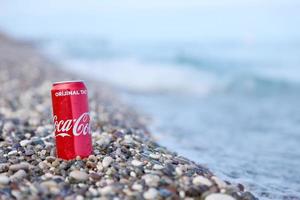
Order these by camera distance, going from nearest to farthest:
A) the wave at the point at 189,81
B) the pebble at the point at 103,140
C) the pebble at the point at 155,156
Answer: the pebble at the point at 155,156, the pebble at the point at 103,140, the wave at the point at 189,81

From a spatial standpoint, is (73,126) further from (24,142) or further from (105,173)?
(24,142)

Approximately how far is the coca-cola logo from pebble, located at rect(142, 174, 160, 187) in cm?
60

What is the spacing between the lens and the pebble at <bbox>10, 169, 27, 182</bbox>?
318 centimetres

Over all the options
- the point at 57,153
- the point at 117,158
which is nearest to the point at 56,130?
the point at 57,153

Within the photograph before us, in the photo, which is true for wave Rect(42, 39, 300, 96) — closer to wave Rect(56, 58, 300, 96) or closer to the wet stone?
wave Rect(56, 58, 300, 96)

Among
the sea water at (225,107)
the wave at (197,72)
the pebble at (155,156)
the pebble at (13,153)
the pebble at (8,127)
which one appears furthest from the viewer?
the wave at (197,72)

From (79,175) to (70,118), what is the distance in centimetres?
42

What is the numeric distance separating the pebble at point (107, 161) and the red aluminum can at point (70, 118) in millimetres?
171

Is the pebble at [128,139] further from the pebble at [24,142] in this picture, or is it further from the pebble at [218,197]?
the pebble at [218,197]

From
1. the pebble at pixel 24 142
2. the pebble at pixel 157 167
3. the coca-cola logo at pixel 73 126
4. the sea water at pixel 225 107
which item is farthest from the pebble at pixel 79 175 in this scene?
the sea water at pixel 225 107

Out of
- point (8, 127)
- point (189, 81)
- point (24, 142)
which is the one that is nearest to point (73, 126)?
point (24, 142)

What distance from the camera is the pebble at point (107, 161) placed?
3441 mm

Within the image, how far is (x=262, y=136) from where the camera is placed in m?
7.05

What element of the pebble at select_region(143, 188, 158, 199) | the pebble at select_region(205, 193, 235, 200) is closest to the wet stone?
the pebble at select_region(143, 188, 158, 199)
